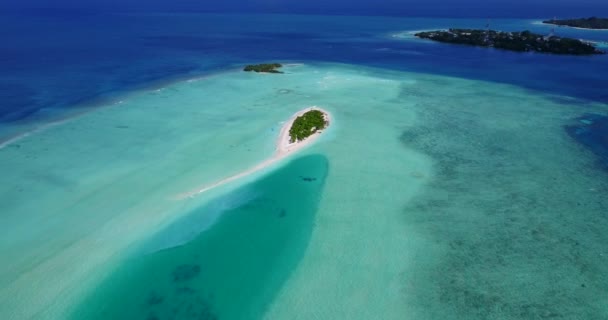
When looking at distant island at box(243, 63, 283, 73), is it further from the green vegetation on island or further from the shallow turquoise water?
the shallow turquoise water

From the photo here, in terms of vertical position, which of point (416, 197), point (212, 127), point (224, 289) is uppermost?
point (212, 127)

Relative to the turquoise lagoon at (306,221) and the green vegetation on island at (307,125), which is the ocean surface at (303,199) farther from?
the green vegetation on island at (307,125)

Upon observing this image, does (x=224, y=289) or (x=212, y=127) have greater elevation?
(x=212, y=127)

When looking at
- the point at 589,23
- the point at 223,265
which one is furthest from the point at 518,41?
the point at 223,265

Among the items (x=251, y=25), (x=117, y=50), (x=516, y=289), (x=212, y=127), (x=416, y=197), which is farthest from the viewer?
(x=251, y=25)

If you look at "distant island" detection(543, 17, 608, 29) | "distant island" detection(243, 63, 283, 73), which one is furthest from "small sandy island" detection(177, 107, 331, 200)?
"distant island" detection(543, 17, 608, 29)

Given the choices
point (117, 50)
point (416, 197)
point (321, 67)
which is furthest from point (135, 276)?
point (117, 50)

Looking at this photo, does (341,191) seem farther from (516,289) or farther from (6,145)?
(6,145)

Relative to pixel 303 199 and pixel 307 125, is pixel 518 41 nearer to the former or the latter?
pixel 307 125
